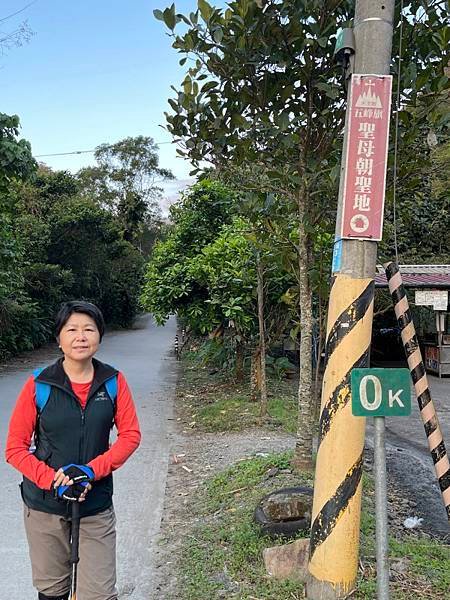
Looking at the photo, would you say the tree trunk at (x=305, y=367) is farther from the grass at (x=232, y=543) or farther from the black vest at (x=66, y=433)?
the black vest at (x=66, y=433)

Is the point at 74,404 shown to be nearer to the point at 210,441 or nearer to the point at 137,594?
the point at 137,594

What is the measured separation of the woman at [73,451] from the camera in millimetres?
2771

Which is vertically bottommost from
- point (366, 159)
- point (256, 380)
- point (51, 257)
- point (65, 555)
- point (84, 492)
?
point (256, 380)

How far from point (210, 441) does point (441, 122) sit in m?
4.80

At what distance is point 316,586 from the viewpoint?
295 cm

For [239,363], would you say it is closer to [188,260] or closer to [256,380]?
[256,380]

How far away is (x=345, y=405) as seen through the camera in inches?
115

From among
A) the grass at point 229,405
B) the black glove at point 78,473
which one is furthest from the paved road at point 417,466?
the black glove at point 78,473

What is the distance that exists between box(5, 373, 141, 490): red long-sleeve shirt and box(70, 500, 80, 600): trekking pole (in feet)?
0.52

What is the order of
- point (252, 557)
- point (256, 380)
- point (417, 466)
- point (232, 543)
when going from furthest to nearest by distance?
point (256, 380) < point (417, 466) < point (232, 543) < point (252, 557)

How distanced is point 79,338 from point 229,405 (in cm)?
692

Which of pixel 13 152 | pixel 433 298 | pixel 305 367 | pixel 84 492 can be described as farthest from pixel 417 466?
pixel 433 298

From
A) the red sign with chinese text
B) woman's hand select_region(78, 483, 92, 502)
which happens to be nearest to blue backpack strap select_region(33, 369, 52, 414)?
woman's hand select_region(78, 483, 92, 502)

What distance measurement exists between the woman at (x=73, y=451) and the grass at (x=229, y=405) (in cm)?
508
